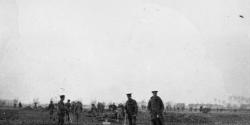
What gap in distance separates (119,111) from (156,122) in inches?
553

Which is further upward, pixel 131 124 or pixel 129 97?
pixel 129 97

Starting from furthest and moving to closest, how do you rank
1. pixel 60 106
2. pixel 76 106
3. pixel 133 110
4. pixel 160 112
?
pixel 76 106 < pixel 60 106 < pixel 133 110 < pixel 160 112

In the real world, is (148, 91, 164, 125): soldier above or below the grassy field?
above

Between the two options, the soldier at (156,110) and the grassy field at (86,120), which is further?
the grassy field at (86,120)

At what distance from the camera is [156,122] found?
646 inches

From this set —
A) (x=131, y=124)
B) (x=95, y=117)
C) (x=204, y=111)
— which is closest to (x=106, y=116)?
(x=95, y=117)

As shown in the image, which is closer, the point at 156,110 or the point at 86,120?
the point at 156,110

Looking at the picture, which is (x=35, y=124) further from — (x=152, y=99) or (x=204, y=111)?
(x=204, y=111)

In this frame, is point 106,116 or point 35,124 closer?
point 35,124

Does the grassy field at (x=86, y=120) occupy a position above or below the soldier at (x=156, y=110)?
below

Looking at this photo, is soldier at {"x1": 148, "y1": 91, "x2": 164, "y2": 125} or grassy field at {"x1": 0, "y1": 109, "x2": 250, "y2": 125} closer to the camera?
soldier at {"x1": 148, "y1": 91, "x2": 164, "y2": 125}

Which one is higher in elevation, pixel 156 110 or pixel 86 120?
pixel 156 110

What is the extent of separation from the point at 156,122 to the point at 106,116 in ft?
55.9

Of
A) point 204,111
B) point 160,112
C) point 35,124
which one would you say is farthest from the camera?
point 204,111
